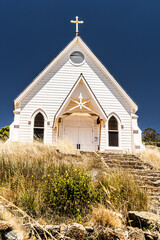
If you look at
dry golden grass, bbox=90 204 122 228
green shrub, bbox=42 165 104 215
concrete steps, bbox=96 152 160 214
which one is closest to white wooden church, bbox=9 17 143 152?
concrete steps, bbox=96 152 160 214

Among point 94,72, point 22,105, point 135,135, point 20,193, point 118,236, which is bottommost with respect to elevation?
point 118,236

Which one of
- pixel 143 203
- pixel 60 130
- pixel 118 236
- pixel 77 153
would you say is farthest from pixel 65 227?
pixel 60 130

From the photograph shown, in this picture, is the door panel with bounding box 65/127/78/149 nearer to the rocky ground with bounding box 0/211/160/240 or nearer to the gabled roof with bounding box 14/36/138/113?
the gabled roof with bounding box 14/36/138/113

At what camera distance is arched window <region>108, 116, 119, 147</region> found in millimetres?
15107

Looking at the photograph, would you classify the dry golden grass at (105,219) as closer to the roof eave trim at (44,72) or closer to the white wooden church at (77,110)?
the white wooden church at (77,110)

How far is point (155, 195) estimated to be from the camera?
5945 millimetres

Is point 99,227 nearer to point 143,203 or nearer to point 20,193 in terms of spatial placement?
point 143,203

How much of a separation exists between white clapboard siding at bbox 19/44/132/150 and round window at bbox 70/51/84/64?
385 millimetres

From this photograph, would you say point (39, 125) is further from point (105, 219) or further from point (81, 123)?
point (105, 219)

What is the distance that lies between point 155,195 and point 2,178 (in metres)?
5.14

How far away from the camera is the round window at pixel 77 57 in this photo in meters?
16.9

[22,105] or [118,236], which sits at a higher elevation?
[22,105]

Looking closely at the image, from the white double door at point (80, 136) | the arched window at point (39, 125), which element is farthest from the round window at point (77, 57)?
the white double door at point (80, 136)

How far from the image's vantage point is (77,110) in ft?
48.2
